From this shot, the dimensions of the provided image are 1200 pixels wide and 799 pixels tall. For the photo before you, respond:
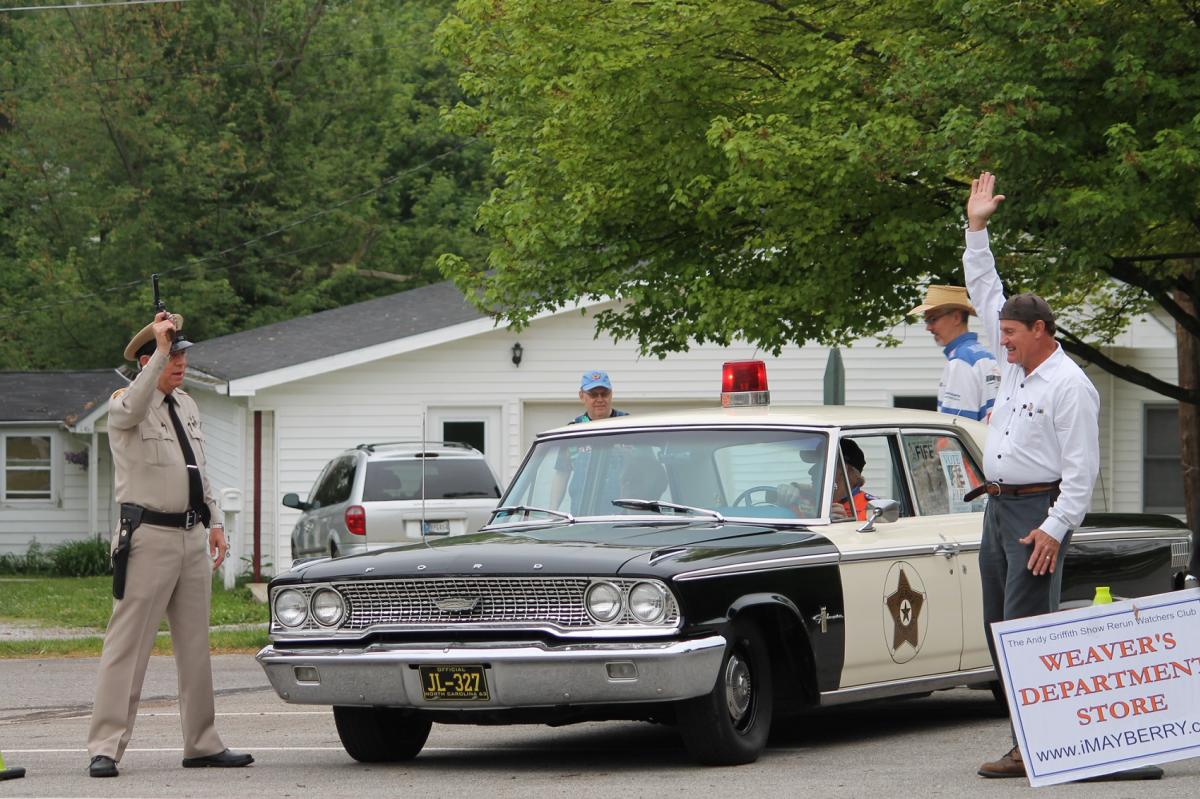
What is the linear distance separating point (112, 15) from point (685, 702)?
3654 cm

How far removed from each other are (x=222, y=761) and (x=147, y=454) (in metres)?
1.40

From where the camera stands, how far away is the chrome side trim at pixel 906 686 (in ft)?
27.6

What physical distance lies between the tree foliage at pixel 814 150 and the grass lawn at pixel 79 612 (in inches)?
170

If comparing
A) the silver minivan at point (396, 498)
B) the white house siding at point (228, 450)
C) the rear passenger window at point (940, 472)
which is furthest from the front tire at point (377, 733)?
the white house siding at point (228, 450)

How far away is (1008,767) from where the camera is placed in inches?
295

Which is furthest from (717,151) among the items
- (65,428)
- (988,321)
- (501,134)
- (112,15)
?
(112,15)

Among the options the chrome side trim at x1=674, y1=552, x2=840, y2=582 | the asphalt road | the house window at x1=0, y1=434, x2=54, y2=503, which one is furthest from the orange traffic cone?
the house window at x1=0, y1=434, x2=54, y2=503

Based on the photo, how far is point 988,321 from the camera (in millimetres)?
7957

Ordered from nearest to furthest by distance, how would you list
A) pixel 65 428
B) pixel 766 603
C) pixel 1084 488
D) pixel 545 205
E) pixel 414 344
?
pixel 1084 488 → pixel 766 603 → pixel 545 205 → pixel 414 344 → pixel 65 428

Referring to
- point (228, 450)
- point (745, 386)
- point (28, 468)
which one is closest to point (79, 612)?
point (228, 450)

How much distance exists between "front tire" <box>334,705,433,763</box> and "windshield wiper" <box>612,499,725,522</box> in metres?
1.34

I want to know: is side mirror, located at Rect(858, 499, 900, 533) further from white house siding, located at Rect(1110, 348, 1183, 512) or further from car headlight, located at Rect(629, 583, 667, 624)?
white house siding, located at Rect(1110, 348, 1183, 512)

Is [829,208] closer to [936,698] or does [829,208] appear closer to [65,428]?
[936,698]

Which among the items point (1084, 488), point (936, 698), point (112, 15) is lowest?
point (936, 698)
